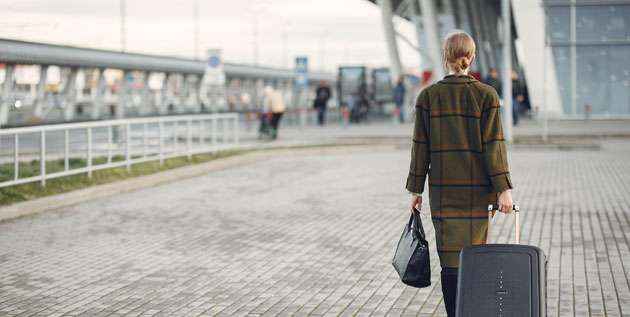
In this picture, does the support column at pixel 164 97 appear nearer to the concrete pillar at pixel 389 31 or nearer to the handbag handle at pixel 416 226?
the concrete pillar at pixel 389 31

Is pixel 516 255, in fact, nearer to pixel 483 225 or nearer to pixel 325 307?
pixel 483 225

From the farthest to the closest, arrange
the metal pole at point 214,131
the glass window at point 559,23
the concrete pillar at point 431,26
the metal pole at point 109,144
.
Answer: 1. the glass window at point 559,23
2. the concrete pillar at point 431,26
3. the metal pole at point 214,131
4. the metal pole at point 109,144

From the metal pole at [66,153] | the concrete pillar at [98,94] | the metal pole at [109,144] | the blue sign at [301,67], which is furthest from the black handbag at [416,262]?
the concrete pillar at [98,94]

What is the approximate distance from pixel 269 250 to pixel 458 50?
481 cm

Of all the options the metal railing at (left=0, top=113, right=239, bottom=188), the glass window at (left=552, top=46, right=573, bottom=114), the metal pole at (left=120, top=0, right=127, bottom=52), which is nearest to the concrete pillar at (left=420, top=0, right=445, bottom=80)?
the glass window at (left=552, top=46, right=573, bottom=114)

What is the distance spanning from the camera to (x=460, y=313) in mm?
4441

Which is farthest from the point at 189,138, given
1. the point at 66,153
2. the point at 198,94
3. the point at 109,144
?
the point at 198,94

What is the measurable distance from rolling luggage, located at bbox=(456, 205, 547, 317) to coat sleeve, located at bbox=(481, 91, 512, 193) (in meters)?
0.40

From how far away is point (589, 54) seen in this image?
1626 inches

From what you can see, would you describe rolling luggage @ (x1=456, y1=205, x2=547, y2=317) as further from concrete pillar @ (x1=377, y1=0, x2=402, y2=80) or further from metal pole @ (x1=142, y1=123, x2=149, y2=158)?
concrete pillar @ (x1=377, y1=0, x2=402, y2=80)

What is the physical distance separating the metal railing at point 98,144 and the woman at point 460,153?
9021mm

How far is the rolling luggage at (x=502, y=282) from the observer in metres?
4.38

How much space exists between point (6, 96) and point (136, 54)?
12555mm

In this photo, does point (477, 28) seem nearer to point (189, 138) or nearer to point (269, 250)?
point (189, 138)
